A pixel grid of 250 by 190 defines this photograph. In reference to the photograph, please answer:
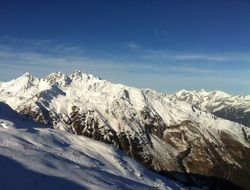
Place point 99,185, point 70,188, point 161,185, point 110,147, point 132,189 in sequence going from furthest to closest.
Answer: point 110,147
point 161,185
point 132,189
point 99,185
point 70,188

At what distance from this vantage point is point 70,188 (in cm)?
3419

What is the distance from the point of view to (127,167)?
69.5 meters

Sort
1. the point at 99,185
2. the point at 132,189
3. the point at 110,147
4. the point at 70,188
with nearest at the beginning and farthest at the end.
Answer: the point at 70,188, the point at 99,185, the point at 132,189, the point at 110,147

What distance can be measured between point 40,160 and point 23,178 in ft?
28.7

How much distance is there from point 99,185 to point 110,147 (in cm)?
4399

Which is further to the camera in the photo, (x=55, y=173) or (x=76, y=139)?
(x=76, y=139)

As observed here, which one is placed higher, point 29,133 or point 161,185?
point 29,133

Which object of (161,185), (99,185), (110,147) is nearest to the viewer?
(99,185)

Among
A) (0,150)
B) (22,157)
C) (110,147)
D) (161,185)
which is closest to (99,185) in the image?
(22,157)

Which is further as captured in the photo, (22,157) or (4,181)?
(22,157)

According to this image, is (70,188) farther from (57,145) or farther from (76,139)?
(76,139)

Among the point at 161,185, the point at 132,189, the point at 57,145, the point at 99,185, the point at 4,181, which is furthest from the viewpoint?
the point at 57,145

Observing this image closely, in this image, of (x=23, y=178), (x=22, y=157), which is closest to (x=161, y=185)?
(x=22, y=157)

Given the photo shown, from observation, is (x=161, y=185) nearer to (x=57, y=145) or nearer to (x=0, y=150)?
(x=57, y=145)
